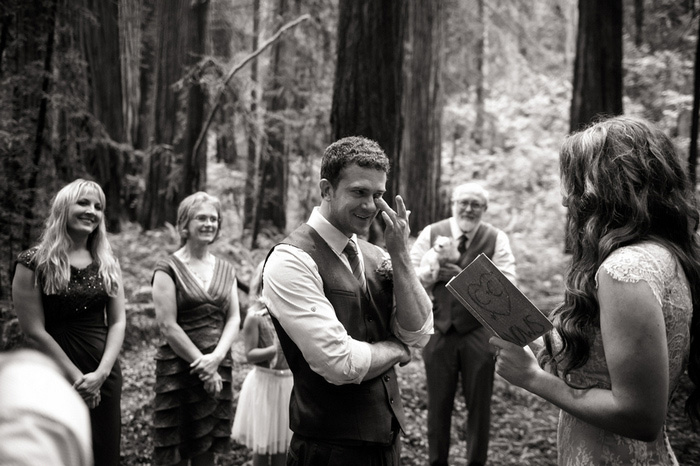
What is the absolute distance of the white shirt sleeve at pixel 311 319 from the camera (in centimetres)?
216

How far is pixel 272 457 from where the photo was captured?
3939 millimetres

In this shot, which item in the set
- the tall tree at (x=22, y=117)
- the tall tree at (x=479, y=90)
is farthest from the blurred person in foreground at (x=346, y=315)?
the tall tree at (x=479, y=90)

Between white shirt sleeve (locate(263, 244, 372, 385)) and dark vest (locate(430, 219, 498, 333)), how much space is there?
2.41 m

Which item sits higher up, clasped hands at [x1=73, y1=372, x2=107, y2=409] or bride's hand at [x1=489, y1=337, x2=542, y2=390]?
bride's hand at [x1=489, y1=337, x2=542, y2=390]

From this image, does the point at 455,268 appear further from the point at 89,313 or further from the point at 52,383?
the point at 52,383

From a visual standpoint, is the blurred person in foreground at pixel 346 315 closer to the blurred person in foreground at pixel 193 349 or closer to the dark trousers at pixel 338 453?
the dark trousers at pixel 338 453

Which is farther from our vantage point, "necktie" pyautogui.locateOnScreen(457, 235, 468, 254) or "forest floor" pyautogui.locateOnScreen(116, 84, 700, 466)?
"forest floor" pyautogui.locateOnScreen(116, 84, 700, 466)

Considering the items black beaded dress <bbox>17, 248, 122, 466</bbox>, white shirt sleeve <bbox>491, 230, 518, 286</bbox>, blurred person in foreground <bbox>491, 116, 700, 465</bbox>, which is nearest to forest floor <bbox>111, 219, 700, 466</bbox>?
black beaded dress <bbox>17, 248, 122, 466</bbox>

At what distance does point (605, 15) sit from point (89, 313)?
813cm

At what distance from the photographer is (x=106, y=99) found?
7.96 metres

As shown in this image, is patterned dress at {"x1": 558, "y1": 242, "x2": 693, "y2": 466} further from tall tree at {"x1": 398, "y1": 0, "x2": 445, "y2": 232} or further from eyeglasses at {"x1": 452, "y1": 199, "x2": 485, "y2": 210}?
tall tree at {"x1": 398, "y1": 0, "x2": 445, "y2": 232}

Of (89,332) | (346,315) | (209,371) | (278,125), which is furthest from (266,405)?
(278,125)

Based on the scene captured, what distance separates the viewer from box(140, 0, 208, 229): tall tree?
930 cm

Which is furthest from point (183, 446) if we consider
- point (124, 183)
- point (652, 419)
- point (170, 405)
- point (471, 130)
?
point (471, 130)
